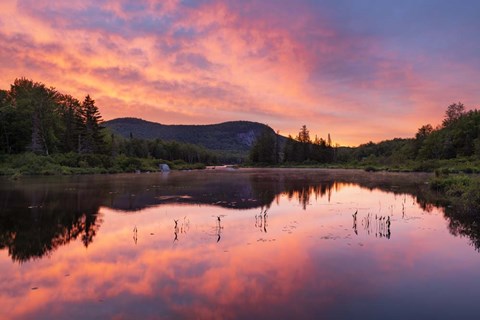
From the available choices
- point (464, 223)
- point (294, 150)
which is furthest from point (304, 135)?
point (464, 223)

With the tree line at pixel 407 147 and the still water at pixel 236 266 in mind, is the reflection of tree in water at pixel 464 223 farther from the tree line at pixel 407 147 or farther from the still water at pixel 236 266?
the tree line at pixel 407 147

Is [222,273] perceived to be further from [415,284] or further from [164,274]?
[415,284]

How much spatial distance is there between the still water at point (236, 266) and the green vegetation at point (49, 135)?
1717 inches

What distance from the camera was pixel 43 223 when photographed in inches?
588

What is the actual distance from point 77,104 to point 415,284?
8760cm

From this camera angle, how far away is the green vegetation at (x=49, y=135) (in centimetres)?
5603

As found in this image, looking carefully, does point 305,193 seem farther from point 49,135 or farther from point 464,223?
point 49,135

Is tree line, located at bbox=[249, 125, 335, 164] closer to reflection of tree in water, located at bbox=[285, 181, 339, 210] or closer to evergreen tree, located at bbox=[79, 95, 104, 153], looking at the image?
evergreen tree, located at bbox=[79, 95, 104, 153]

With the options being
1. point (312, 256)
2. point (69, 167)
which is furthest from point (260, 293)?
point (69, 167)

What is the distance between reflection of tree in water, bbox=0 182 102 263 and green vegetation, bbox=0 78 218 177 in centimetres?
3408

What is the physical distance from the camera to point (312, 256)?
1029 cm

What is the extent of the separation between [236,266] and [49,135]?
6835cm

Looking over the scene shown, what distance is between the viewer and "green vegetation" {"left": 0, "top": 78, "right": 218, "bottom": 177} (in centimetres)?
5603

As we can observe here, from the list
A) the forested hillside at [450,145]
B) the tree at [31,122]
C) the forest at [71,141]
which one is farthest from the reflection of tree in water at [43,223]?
the forested hillside at [450,145]
